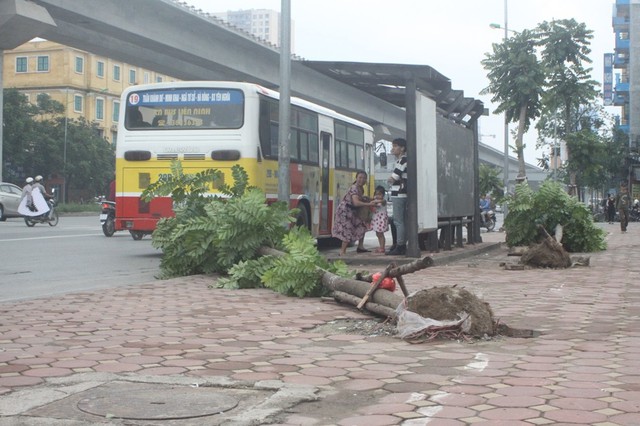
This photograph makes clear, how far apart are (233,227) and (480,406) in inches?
268

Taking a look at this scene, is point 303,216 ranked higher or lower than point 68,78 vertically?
lower

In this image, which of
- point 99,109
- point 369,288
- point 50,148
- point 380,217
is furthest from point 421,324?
point 99,109

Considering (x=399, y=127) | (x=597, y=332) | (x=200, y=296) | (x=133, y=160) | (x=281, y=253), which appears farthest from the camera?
(x=399, y=127)

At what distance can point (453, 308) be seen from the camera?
6566 millimetres

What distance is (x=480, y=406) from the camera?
442 centimetres

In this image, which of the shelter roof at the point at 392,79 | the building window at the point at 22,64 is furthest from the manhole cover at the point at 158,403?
the building window at the point at 22,64

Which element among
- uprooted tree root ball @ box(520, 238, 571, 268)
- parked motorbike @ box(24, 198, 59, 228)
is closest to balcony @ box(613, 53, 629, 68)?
parked motorbike @ box(24, 198, 59, 228)

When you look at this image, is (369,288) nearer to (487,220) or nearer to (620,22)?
(487,220)

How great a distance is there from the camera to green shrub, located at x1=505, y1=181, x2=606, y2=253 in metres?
17.9

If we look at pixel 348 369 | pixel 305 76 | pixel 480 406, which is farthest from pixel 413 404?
pixel 305 76

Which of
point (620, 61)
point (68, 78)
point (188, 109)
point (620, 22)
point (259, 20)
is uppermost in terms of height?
point (259, 20)

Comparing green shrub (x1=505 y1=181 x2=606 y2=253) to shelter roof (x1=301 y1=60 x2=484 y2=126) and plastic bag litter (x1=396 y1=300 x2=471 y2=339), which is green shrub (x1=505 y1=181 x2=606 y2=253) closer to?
shelter roof (x1=301 y1=60 x2=484 y2=126)

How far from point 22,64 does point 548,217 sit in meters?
74.1

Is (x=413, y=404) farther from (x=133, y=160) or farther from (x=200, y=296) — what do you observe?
(x=133, y=160)
